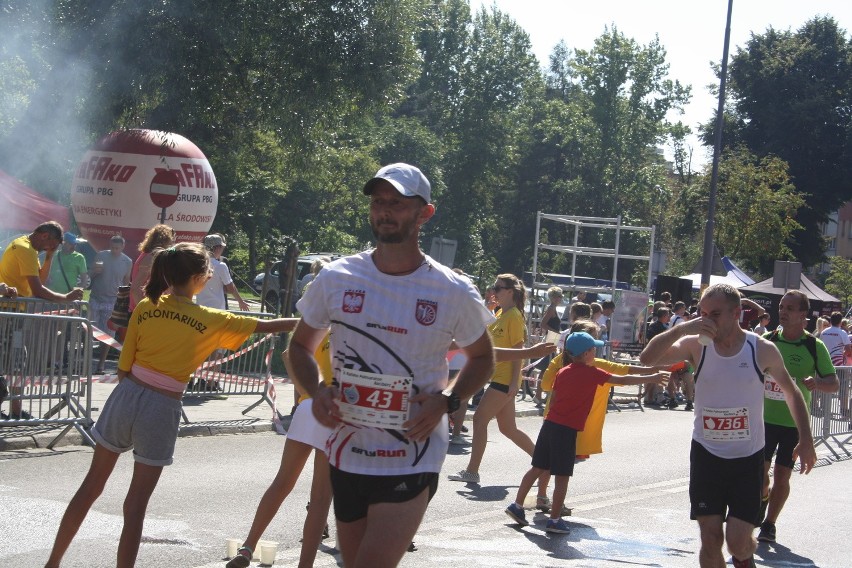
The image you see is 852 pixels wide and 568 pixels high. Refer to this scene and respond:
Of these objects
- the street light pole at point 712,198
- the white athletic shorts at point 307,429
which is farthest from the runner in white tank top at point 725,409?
the street light pole at point 712,198

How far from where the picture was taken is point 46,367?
10.0 m

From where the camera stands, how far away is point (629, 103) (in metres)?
68.3

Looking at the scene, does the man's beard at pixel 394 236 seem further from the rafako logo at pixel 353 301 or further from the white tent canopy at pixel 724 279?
the white tent canopy at pixel 724 279

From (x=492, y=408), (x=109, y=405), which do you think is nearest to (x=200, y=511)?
(x=109, y=405)

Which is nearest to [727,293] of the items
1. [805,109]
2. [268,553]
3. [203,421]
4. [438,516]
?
[268,553]

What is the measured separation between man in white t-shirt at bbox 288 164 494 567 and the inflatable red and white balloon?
15545mm

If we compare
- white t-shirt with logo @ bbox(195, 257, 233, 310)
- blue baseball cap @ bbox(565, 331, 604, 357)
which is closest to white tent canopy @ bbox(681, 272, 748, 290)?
white t-shirt with logo @ bbox(195, 257, 233, 310)

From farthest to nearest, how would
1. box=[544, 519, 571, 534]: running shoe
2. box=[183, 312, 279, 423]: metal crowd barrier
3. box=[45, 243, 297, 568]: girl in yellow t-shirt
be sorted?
box=[183, 312, 279, 423]: metal crowd barrier
box=[544, 519, 571, 534]: running shoe
box=[45, 243, 297, 568]: girl in yellow t-shirt

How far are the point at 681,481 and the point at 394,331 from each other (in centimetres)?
809

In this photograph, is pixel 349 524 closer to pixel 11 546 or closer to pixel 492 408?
pixel 11 546

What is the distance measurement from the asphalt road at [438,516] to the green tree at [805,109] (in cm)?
4661

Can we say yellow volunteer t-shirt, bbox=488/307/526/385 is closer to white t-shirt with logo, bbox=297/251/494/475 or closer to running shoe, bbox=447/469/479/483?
running shoe, bbox=447/469/479/483

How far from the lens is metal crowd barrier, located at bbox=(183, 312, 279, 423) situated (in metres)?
12.7

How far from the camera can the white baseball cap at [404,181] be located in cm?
409
